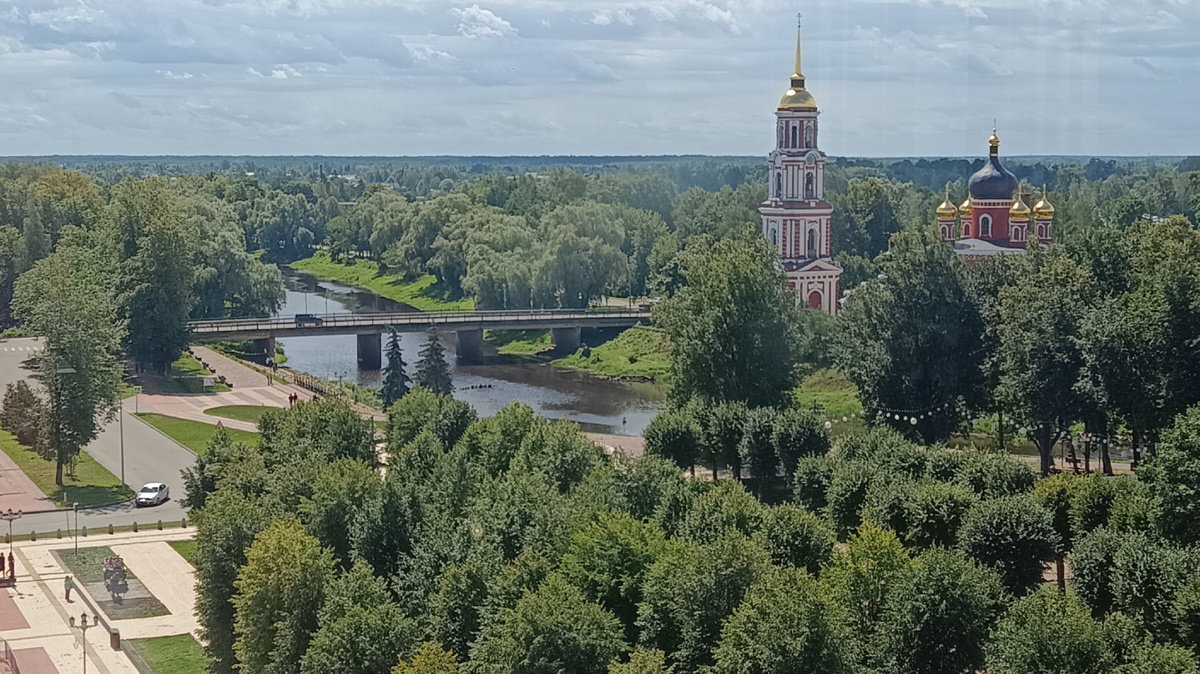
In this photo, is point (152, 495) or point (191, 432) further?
point (191, 432)

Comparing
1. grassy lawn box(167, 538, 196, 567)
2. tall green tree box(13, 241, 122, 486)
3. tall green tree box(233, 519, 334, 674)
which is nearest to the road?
tall green tree box(13, 241, 122, 486)

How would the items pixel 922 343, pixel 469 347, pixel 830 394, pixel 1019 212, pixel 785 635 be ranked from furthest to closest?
pixel 469 347, pixel 1019 212, pixel 830 394, pixel 922 343, pixel 785 635

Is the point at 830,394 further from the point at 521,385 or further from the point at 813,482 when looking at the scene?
the point at 813,482

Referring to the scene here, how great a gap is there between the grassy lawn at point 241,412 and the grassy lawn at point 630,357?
2579cm

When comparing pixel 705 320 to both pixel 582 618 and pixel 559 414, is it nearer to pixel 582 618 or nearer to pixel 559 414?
pixel 559 414

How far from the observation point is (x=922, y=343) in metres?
56.6

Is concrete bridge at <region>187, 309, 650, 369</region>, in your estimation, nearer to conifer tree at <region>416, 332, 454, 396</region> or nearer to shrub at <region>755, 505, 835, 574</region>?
conifer tree at <region>416, 332, 454, 396</region>

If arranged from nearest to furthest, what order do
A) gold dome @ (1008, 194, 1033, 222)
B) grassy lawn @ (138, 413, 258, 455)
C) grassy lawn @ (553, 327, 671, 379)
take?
grassy lawn @ (138, 413, 258, 455)
grassy lawn @ (553, 327, 671, 379)
gold dome @ (1008, 194, 1033, 222)

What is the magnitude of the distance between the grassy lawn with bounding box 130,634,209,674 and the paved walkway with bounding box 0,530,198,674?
1.45 feet

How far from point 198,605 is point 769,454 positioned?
21.7 m

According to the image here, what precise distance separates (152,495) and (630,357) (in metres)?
43.7

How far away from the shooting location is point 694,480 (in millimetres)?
43688

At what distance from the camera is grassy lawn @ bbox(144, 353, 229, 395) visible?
76312 mm

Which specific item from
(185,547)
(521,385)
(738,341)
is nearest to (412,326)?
(521,385)
